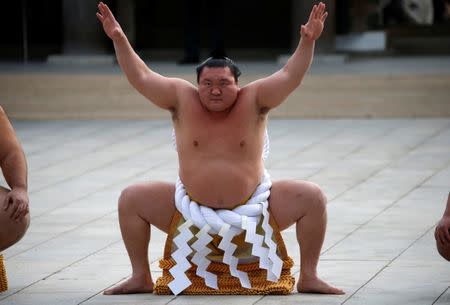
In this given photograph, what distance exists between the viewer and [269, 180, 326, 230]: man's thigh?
598 centimetres

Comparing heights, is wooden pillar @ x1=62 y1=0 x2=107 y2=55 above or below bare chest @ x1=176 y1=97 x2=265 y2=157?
below

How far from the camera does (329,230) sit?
7.70 meters

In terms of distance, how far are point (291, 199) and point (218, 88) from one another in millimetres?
555

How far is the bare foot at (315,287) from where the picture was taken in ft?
19.7

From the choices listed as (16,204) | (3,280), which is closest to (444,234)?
(16,204)

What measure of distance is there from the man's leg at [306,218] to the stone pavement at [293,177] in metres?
0.08

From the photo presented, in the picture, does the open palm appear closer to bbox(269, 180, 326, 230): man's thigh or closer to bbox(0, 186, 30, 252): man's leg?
bbox(269, 180, 326, 230): man's thigh

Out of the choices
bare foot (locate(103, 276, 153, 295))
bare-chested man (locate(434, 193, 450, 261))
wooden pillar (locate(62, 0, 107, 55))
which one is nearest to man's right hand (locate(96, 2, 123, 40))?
bare foot (locate(103, 276, 153, 295))

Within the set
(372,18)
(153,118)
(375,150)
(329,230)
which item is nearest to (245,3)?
(372,18)

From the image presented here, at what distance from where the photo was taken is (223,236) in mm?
5980

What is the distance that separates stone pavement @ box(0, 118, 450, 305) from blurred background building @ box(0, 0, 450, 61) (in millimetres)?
4319

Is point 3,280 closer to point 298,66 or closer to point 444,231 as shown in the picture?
point 298,66

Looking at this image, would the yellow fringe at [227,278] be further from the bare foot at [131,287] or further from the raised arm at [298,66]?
the raised arm at [298,66]

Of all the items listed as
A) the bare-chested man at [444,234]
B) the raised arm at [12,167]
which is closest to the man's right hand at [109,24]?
the raised arm at [12,167]
